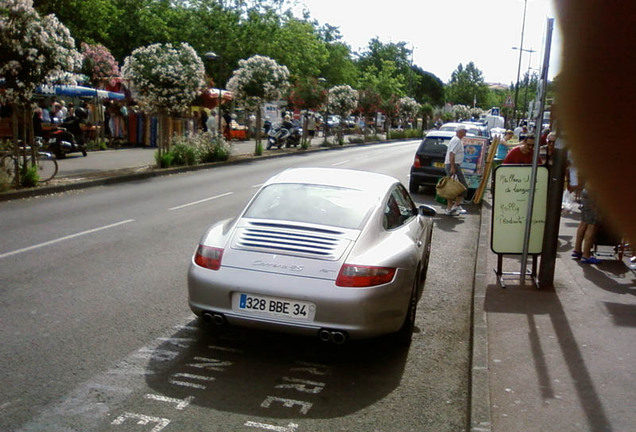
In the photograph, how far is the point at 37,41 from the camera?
14.2m

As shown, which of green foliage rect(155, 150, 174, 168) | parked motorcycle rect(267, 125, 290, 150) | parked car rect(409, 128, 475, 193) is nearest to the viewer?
parked car rect(409, 128, 475, 193)

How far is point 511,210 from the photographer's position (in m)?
8.16

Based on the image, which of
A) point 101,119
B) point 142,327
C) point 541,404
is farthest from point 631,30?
point 101,119

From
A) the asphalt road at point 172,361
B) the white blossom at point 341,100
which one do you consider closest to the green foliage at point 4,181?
the asphalt road at point 172,361

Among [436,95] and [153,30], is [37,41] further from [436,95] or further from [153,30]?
[436,95]

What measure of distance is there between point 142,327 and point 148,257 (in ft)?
9.47

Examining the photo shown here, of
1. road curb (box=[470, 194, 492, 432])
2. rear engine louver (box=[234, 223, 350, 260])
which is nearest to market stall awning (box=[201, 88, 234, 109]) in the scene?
road curb (box=[470, 194, 492, 432])

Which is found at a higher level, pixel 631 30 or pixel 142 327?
pixel 631 30

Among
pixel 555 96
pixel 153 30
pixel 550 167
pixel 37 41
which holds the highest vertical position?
pixel 153 30

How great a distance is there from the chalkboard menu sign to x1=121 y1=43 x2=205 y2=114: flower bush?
1444cm

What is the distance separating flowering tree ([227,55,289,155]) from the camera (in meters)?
29.4

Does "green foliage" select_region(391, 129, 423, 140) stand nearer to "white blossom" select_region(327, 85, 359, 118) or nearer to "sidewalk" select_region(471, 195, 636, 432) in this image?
"white blossom" select_region(327, 85, 359, 118)

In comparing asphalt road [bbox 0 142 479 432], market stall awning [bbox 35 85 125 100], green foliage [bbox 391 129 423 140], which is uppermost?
market stall awning [bbox 35 85 125 100]

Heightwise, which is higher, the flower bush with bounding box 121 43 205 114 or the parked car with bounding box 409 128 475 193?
the flower bush with bounding box 121 43 205 114
